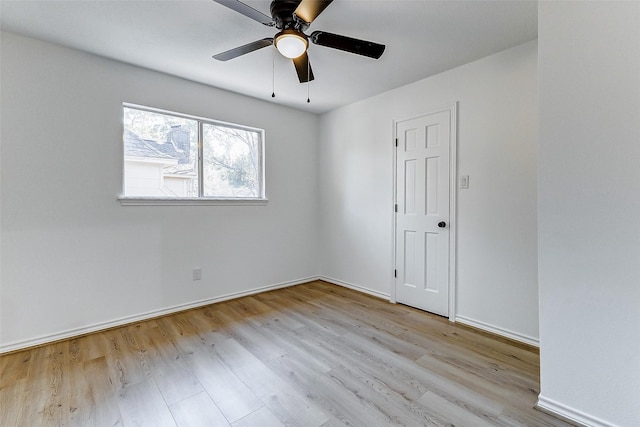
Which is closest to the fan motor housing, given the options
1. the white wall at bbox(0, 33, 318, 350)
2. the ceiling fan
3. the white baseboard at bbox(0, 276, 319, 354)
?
the ceiling fan

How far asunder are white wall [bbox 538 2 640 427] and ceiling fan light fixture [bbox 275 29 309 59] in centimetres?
135

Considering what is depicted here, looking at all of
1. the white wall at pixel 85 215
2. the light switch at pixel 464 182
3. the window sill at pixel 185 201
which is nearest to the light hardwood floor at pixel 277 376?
the white wall at pixel 85 215

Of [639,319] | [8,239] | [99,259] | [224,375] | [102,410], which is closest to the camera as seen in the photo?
[639,319]

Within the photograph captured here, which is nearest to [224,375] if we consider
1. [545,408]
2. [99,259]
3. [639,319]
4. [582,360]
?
[99,259]

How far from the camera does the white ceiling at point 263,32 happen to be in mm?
1850

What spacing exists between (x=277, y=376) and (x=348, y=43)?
2262 millimetres

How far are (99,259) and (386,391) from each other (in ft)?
8.71

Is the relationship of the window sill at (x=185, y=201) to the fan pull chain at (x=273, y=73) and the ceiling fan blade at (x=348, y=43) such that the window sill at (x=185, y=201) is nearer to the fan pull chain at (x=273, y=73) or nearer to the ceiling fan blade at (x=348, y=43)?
the fan pull chain at (x=273, y=73)

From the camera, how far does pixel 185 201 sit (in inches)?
118

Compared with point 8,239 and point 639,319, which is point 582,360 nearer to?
point 639,319

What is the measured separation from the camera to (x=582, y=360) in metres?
1.43

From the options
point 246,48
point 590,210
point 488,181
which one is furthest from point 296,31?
point 488,181

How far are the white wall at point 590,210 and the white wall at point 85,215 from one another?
2.97 m

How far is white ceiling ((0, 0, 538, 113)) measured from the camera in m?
1.85
